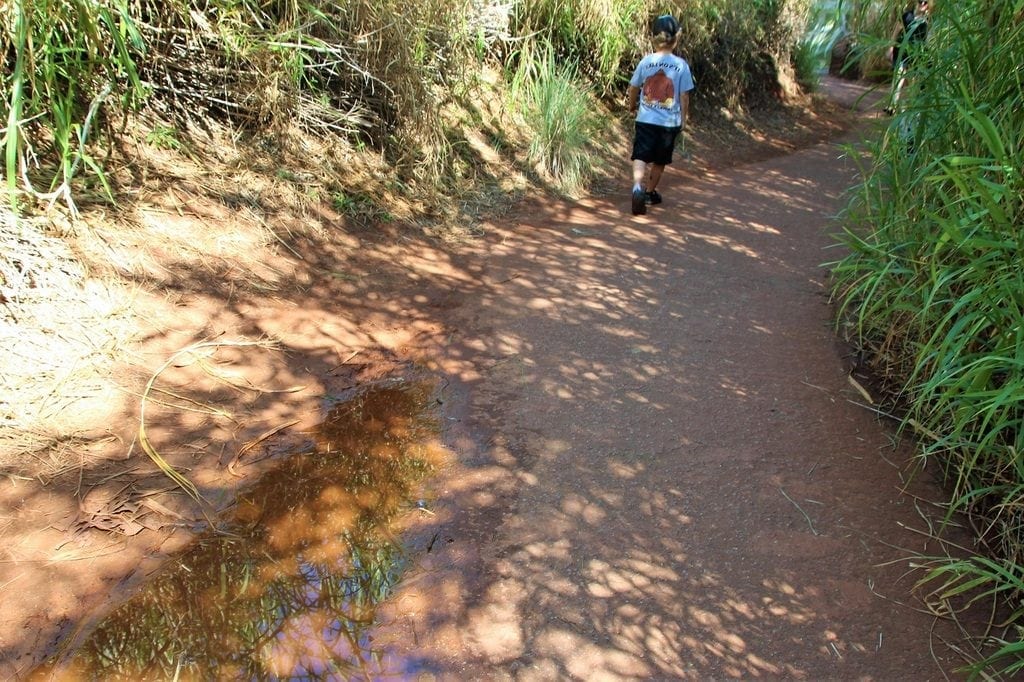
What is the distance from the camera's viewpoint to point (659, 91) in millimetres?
5969

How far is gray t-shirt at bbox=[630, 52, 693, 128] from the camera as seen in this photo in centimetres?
592

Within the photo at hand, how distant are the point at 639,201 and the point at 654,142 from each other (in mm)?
477

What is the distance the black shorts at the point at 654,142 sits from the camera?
6.06 metres

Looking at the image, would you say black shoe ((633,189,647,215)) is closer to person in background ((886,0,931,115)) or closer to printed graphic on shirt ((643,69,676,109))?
printed graphic on shirt ((643,69,676,109))

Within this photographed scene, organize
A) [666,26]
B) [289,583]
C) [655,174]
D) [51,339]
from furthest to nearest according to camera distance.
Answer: [655,174]
[666,26]
[51,339]
[289,583]

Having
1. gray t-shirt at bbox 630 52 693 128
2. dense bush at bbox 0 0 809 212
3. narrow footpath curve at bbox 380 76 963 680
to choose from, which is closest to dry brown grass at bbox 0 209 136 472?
dense bush at bbox 0 0 809 212

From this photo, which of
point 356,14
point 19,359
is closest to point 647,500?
point 19,359

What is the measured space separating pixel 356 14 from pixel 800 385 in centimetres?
392

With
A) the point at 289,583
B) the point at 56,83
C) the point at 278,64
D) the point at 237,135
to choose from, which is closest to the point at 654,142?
the point at 278,64

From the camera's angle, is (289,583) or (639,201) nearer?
(289,583)

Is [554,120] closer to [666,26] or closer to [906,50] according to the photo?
[666,26]

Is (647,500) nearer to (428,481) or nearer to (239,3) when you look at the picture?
(428,481)

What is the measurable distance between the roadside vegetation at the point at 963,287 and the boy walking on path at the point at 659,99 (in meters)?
1.88

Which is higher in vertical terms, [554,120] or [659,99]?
[659,99]
